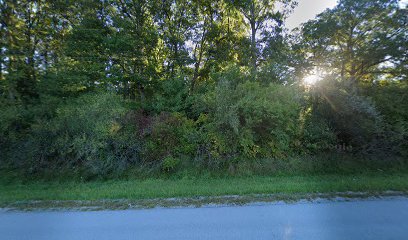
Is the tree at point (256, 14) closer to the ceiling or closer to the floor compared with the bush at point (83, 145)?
closer to the ceiling

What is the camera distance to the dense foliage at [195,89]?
8289mm

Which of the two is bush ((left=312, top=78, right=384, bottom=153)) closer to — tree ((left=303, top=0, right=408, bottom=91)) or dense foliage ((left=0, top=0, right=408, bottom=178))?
dense foliage ((left=0, top=0, right=408, bottom=178))

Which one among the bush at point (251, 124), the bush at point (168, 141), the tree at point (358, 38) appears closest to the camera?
the bush at point (251, 124)

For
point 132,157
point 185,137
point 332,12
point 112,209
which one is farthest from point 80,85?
point 332,12

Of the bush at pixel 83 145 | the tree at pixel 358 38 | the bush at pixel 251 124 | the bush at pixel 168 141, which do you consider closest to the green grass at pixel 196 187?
the bush at pixel 83 145

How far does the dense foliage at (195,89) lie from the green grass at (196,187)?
3.05 ft

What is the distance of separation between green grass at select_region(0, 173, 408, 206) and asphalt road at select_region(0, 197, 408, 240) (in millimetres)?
897

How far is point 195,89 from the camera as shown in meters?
13.4

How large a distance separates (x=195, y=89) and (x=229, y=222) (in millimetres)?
10254

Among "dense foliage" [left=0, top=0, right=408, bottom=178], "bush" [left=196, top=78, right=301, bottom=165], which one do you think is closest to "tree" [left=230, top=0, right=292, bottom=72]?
"dense foliage" [left=0, top=0, right=408, bottom=178]

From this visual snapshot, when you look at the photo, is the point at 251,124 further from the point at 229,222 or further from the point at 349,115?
the point at 229,222

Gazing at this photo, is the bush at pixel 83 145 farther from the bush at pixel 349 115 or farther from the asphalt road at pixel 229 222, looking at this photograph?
the bush at pixel 349 115

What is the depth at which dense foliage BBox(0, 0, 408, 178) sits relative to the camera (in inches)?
326

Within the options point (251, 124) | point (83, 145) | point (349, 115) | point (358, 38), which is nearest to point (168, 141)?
point (83, 145)
